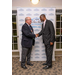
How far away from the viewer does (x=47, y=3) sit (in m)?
3.60

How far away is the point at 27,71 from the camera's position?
8.16 ft

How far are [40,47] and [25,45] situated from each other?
0.82m

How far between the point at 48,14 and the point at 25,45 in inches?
58.2

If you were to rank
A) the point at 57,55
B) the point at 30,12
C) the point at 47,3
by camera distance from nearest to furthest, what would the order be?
1. the point at 30,12
2. the point at 47,3
3. the point at 57,55
